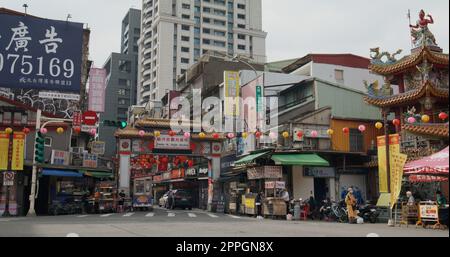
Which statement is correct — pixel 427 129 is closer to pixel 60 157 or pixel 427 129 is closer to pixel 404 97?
pixel 404 97

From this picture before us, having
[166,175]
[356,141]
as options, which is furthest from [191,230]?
[166,175]

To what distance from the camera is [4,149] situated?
89.1ft

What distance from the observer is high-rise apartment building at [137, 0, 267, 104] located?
88375 millimetres

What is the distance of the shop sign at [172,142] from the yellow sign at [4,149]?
35.0 ft

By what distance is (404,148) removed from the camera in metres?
25.2

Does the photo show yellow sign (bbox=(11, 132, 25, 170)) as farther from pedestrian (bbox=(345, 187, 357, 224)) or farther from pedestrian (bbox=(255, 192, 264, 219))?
pedestrian (bbox=(345, 187, 357, 224))

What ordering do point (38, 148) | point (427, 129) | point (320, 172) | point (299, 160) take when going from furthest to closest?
point (320, 172), point (299, 160), point (38, 148), point (427, 129)

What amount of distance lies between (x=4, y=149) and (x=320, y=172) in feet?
65.1

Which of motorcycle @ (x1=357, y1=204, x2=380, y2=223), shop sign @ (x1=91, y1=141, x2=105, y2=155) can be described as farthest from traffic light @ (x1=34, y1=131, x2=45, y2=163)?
motorcycle @ (x1=357, y1=204, x2=380, y2=223)

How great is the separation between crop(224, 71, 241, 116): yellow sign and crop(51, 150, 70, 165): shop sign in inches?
589

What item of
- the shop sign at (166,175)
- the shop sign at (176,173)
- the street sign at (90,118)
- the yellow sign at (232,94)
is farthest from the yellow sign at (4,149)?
the shop sign at (166,175)

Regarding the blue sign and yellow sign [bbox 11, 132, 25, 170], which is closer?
yellow sign [bbox 11, 132, 25, 170]

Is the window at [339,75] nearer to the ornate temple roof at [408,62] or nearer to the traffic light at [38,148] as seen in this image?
the ornate temple roof at [408,62]
